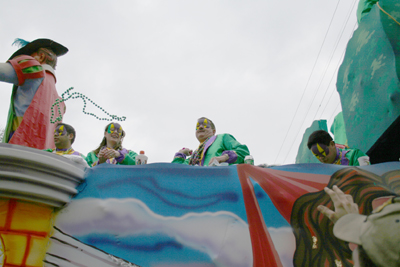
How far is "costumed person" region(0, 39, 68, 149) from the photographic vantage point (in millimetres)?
3355

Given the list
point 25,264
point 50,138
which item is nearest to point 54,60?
point 50,138

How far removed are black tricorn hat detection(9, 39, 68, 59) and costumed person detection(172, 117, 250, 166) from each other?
1918 mm

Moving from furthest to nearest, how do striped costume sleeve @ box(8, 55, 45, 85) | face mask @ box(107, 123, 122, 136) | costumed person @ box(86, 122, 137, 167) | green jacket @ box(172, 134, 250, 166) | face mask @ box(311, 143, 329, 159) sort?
face mask @ box(107, 123, 122, 136)
costumed person @ box(86, 122, 137, 167)
green jacket @ box(172, 134, 250, 166)
face mask @ box(311, 143, 329, 159)
striped costume sleeve @ box(8, 55, 45, 85)

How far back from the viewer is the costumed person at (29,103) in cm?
336

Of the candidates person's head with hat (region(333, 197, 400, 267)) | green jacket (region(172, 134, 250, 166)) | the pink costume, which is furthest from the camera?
green jacket (region(172, 134, 250, 166))

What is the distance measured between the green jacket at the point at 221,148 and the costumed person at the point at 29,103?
155 centimetres

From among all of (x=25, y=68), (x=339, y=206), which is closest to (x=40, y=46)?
(x=25, y=68)

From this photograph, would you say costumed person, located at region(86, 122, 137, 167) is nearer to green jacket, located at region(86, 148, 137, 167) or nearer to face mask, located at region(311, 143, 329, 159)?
green jacket, located at region(86, 148, 137, 167)

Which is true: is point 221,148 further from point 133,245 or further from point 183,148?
point 133,245

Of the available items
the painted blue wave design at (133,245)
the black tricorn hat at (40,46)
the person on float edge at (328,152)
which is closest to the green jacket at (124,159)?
the black tricorn hat at (40,46)

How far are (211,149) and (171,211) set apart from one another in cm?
185

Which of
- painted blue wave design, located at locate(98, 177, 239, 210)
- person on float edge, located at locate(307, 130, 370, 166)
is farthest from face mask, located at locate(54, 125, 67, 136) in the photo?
person on float edge, located at locate(307, 130, 370, 166)

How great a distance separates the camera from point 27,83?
3555 millimetres

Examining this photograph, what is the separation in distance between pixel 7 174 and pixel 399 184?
266cm
